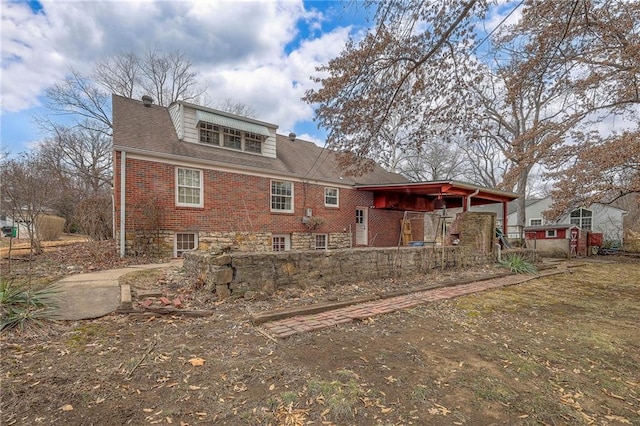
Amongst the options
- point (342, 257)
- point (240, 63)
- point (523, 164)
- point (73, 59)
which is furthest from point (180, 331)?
point (73, 59)

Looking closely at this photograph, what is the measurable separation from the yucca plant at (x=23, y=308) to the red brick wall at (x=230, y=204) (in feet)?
17.4

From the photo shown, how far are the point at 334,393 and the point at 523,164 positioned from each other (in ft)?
47.7

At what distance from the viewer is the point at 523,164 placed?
13.3 metres

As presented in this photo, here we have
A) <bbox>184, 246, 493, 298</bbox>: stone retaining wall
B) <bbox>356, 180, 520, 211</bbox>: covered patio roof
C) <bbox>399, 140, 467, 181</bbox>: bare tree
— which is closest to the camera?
<bbox>184, 246, 493, 298</bbox>: stone retaining wall

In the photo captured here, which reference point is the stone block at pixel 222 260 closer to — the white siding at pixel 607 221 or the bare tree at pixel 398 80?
the bare tree at pixel 398 80

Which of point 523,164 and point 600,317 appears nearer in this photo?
point 600,317

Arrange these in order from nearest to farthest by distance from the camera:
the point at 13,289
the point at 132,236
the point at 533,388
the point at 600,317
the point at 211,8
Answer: the point at 533,388 < the point at 13,289 < the point at 600,317 < the point at 211,8 < the point at 132,236

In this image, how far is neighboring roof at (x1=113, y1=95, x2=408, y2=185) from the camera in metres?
9.84

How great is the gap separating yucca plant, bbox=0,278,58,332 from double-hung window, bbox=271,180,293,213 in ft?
28.6

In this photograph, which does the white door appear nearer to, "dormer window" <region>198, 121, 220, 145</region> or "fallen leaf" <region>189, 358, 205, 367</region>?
"dormer window" <region>198, 121, 220, 145</region>

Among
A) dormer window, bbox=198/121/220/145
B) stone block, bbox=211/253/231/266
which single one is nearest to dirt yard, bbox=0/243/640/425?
stone block, bbox=211/253/231/266

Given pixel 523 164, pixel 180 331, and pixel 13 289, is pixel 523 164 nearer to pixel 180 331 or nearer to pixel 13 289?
pixel 180 331

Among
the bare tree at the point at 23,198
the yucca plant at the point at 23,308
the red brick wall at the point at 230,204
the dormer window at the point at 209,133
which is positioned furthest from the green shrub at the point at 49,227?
the yucca plant at the point at 23,308

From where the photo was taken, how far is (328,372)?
276 centimetres
